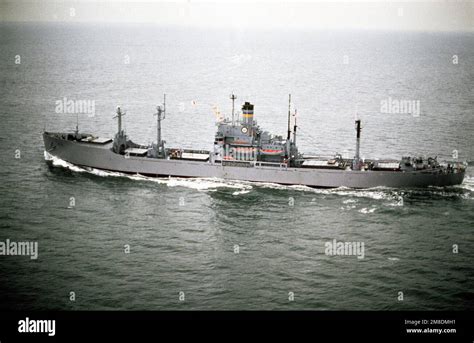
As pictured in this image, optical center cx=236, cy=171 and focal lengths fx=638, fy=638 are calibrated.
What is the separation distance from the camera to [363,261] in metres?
25.1

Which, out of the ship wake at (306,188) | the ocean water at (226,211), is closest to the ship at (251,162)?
the ship wake at (306,188)

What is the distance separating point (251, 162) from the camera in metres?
38.6

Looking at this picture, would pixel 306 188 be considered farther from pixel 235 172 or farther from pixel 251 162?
pixel 235 172

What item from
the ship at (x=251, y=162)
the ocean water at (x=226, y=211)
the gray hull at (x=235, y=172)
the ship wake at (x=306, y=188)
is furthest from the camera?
the ship at (x=251, y=162)

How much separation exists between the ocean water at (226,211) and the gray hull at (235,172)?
2.63 feet

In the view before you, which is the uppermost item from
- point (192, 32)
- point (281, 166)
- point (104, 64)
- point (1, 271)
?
point (192, 32)

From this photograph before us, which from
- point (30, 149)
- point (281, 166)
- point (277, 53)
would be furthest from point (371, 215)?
point (277, 53)

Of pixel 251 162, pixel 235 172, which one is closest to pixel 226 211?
pixel 235 172

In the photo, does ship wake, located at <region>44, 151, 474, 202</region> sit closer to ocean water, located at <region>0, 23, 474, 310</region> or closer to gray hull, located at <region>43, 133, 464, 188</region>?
ocean water, located at <region>0, 23, 474, 310</region>

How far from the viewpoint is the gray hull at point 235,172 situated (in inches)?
1447

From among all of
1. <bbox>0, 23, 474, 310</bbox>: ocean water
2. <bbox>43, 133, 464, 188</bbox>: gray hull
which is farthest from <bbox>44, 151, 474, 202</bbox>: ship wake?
<bbox>43, 133, 464, 188</bbox>: gray hull

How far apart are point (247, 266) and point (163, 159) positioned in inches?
614

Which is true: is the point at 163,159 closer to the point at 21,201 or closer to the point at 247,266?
the point at 21,201

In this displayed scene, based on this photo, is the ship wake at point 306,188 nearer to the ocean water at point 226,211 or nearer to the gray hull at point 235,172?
the ocean water at point 226,211
